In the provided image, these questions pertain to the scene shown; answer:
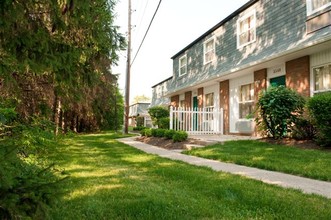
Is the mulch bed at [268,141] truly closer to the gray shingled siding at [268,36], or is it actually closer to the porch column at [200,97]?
the gray shingled siding at [268,36]

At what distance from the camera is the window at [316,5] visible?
9863 millimetres

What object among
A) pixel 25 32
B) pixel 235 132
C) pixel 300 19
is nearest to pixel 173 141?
pixel 235 132

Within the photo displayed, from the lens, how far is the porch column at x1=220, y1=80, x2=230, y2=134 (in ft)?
50.5

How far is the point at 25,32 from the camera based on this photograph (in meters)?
2.79

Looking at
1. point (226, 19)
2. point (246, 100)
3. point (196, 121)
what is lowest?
point (196, 121)

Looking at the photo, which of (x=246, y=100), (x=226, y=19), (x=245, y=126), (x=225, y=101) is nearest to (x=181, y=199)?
(x=245, y=126)

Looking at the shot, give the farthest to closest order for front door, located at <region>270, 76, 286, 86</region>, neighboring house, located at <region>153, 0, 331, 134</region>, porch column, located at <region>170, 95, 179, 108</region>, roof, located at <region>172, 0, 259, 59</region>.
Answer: porch column, located at <region>170, 95, 179, 108</region> → roof, located at <region>172, 0, 259, 59</region> → front door, located at <region>270, 76, 286, 86</region> → neighboring house, located at <region>153, 0, 331, 134</region>

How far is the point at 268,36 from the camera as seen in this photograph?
12.4 meters

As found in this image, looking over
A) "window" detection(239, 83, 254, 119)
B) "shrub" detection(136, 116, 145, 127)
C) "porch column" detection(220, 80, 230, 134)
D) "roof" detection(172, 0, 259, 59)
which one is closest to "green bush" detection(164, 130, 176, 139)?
"porch column" detection(220, 80, 230, 134)

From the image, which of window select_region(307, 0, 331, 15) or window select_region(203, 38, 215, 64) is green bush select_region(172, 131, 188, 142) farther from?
window select_region(203, 38, 215, 64)

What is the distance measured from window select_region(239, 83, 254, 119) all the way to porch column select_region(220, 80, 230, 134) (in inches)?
39.7

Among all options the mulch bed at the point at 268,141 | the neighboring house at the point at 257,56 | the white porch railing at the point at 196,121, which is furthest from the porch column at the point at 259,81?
the mulch bed at the point at 268,141

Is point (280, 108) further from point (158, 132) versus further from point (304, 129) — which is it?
point (158, 132)

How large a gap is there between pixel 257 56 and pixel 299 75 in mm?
2097
